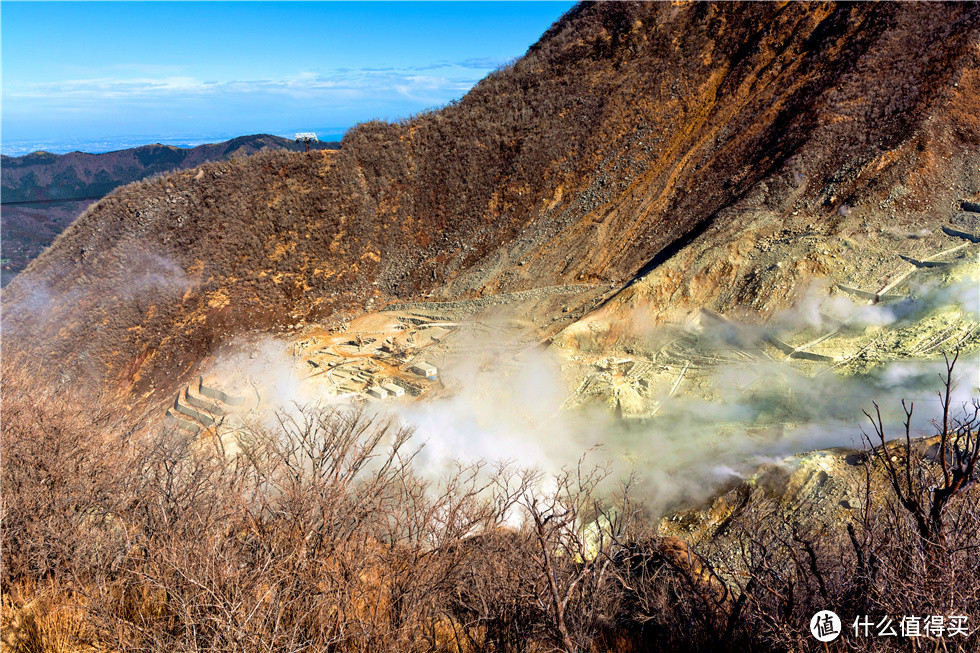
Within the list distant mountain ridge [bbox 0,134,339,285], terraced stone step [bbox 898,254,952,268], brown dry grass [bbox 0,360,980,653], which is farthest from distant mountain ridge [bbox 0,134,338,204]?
brown dry grass [bbox 0,360,980,653]

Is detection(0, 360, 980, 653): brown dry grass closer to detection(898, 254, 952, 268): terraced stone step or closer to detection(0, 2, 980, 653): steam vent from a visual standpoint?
detection(0, 2, 980, 653): steam vent

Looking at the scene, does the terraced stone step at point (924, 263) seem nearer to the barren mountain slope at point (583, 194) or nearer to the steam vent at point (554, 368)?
the steam vent at point (554, 368)

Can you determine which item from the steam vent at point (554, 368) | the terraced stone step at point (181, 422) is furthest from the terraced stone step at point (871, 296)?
the terraced stone step at point (181, 422)

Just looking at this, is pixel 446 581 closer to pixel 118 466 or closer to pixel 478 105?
pixel 118 466

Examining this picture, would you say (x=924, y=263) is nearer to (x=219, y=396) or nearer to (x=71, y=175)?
(x=219, y=396)

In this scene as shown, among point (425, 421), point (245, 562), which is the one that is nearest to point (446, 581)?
point (245, 562)

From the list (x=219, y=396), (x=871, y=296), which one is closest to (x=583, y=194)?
(x=871, y=296)
